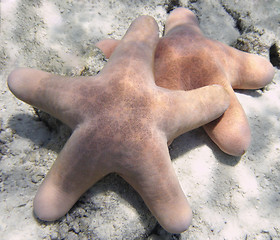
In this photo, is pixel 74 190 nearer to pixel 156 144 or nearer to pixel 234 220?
pixel 156 144

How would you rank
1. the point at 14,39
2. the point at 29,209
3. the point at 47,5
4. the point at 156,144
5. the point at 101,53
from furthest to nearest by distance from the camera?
the point at 47,5 → the point at 14,39 → the point at 101,53 → the point at 29,209 → the point at 156,144

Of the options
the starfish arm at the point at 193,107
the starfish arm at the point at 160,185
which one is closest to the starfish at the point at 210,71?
the starfish arm at the point at 193,107

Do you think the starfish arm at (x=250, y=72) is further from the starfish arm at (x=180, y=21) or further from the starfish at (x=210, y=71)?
the starfish arm at (x=180, y=21)

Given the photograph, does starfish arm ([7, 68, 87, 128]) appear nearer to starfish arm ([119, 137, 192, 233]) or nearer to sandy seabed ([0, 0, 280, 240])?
sandy seabed ([0, 0, 280, 240])

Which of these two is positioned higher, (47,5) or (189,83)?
(47,5)

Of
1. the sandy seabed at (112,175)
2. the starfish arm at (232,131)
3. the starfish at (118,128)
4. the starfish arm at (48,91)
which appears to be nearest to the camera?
the starfish at (118,128)

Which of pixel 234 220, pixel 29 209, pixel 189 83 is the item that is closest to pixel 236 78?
pixel 189 83
